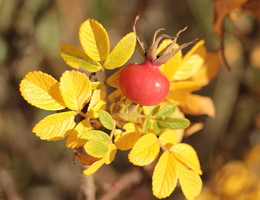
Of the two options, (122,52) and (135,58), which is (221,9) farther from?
(135,58)

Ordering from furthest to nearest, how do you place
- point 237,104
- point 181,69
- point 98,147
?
point 237,104, point 181,69, point 98,147

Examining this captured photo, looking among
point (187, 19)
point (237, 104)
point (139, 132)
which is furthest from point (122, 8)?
point (139, 132)

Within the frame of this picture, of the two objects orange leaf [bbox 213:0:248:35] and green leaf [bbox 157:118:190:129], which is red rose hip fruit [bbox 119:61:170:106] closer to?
green leaf [bbox 157:118:190:129]

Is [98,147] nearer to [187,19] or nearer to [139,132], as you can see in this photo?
[139,132]

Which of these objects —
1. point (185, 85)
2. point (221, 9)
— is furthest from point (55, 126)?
point (221, 9)

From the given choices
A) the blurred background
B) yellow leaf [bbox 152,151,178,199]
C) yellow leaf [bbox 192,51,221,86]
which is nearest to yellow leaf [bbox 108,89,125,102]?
yellow leaf [bbox 152,151,178,199]
